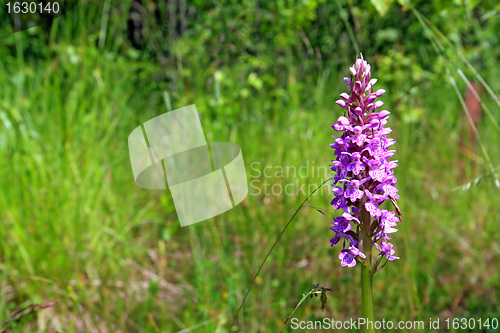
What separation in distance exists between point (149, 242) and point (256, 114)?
3.50 ft

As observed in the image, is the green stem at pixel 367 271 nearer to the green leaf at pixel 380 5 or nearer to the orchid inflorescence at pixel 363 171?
the orchid inflorescence at pixel 363 171

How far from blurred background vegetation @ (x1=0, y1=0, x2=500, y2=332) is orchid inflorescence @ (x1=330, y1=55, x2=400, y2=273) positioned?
69 cm

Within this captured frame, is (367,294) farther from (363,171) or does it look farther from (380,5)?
(380,5)

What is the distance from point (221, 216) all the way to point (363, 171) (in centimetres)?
178

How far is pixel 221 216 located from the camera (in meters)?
2.61

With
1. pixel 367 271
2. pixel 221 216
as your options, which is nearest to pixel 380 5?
pixel 367 271

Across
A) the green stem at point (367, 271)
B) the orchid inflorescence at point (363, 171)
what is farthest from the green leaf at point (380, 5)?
the green stem at point (367, 271)

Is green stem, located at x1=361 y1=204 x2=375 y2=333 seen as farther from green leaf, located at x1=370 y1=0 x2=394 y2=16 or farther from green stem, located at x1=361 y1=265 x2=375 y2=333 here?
green leaf, located at x1=370 y1=0 x2=394 y2=16

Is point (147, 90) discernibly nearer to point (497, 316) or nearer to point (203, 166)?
point (203, 166)

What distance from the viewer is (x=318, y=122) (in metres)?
2.76

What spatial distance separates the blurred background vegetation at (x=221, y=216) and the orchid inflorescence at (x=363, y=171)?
69 cm

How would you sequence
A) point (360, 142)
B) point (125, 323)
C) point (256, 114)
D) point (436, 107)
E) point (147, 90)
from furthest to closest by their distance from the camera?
point (436, 107), point (147, 90), point (256, 114), point (125, 323), point (360, 142)

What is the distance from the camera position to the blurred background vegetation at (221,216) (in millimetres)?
1946

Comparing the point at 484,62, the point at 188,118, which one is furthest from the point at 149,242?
the point at 484,62
